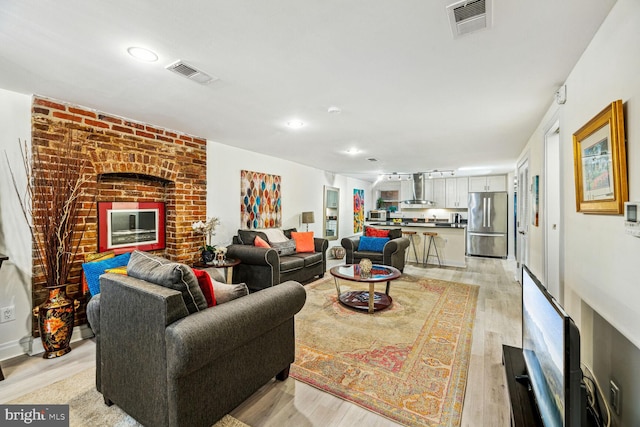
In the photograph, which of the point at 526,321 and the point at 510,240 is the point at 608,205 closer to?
the point at 526,321

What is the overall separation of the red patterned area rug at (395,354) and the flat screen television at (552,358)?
0.65 m

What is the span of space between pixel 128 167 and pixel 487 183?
7.88 m

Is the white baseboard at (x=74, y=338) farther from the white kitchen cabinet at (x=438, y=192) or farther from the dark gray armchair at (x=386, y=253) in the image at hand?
the white kitchen cabinet at (x=438, y=192)

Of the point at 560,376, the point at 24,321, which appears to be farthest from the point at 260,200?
the point at 560,376

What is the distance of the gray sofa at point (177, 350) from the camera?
4.43 ft

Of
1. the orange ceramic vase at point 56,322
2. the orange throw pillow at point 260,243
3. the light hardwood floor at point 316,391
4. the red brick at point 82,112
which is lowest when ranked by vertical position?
the light hardwood floor at point 316,391

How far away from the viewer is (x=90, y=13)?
1.42 m

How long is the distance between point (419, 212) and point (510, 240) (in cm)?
245

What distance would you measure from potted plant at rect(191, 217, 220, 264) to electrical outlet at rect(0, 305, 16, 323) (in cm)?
172

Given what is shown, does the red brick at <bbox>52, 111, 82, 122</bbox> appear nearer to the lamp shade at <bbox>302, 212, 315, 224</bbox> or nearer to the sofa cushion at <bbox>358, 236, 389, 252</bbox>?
the lamp shade at <bbox>302, 212, 315, 224</bbox>

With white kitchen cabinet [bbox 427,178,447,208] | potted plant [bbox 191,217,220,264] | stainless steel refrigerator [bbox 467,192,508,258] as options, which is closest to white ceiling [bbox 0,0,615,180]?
potted plant [bbox 191,217,220,264]

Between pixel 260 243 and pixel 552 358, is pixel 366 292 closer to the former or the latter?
pixel 260 243

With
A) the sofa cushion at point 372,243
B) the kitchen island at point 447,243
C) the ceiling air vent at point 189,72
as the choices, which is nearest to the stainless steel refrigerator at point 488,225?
the kitchen island at point 447,243

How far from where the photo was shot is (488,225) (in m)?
7.27
